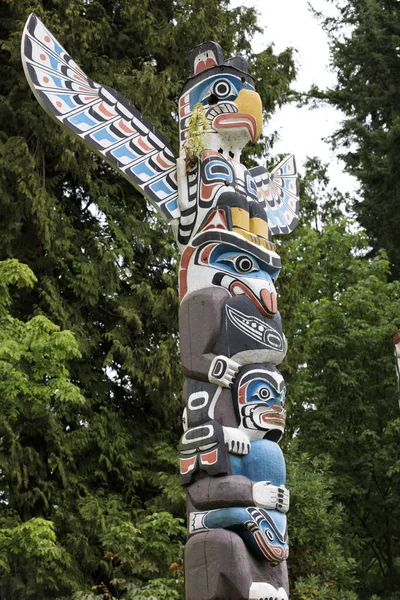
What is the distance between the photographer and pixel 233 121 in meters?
7.99

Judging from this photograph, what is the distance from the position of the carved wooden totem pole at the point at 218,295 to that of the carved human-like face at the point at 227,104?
0.01 m

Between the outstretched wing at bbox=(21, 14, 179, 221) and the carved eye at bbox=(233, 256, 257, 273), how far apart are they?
795 mm

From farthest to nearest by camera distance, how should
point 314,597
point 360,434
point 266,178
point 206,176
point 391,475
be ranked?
1. point 360,434
2. point 391,475
3. point 314,597
4. point 266,178
5. point 206,176

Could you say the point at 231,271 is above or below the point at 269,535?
above

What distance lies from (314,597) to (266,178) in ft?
15.7

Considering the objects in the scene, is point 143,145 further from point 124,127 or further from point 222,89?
point 222,89

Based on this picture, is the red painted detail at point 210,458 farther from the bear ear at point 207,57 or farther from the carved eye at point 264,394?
the bear ear at point 207,57

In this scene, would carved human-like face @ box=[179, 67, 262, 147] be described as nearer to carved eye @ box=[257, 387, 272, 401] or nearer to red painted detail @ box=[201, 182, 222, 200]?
red painted detail @ box=[201, 182, 222, 200]

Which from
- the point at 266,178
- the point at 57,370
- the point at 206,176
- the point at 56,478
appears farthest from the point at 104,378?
the point at 206,176

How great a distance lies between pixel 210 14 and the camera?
13.5 metres

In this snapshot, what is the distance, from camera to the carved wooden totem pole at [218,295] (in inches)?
248

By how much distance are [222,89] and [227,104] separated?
172 millimetres

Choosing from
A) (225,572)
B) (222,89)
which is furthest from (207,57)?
(225,572)

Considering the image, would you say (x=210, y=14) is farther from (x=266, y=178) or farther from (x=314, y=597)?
(x=314, y=597)
